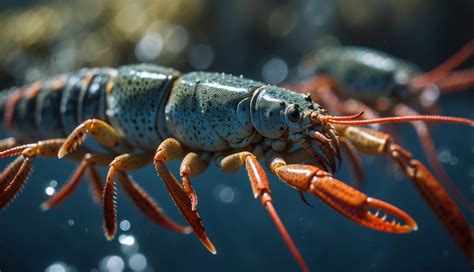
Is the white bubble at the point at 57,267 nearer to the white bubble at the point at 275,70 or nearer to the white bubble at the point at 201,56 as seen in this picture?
the white bubble at the point at 201,56

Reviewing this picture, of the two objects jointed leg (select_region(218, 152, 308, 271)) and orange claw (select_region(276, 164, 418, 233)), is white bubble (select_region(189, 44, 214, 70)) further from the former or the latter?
orange claw (select_region(276, 164, 418, 233))

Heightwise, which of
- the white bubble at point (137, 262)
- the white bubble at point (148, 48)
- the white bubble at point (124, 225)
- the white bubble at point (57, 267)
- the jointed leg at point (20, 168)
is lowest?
the white bubble at point (57, 267)

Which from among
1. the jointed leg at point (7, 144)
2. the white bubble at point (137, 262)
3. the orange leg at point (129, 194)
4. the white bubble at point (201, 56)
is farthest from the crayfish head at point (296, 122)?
the white bubble at point (201, 56)

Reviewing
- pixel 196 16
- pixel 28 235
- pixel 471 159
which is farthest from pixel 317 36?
pixel 28 235

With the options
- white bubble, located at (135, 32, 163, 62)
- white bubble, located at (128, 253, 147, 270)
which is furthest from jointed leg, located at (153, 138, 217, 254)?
white bubble, located at (135, 32, 163, 62)

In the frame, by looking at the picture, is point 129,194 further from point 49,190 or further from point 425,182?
point 425,182

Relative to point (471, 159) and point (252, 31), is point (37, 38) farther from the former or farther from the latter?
point (471, 159)
